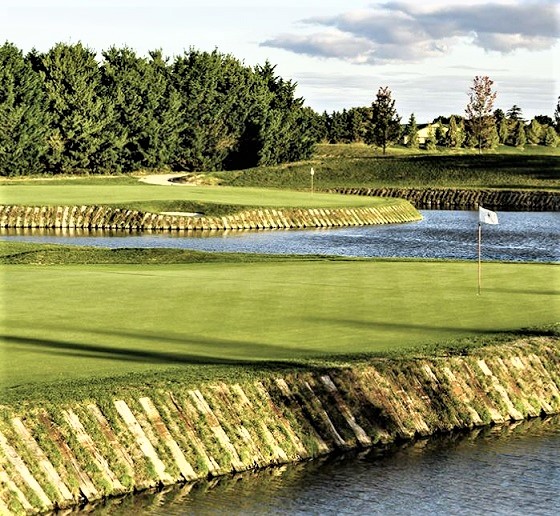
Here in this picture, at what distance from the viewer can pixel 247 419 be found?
15.9 meters

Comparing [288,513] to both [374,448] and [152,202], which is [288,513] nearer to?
[374,448]

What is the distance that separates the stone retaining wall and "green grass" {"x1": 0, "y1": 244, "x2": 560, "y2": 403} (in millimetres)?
73143

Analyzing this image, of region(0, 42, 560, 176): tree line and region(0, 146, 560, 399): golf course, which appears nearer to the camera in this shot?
region(0, 146, 560, 399): golf course

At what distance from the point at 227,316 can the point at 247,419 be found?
548cm

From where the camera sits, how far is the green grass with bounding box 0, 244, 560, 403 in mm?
16922

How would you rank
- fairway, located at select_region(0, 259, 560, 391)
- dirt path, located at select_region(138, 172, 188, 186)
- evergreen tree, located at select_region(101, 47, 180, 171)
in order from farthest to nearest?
1. evergreen tree, located at select_region(101, 47, 180, 171)
2. dirt path, located at select_region(138, 172, 188, 186)
3. fairway, located at select_region(0, 259, 560, 391)

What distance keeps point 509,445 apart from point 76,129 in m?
94.4

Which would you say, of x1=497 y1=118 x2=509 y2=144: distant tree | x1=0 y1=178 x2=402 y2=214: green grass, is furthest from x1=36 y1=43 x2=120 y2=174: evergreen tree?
x1=497 y1=118 x2=509 y2=144: distant tree

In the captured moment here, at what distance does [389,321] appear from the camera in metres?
21.2

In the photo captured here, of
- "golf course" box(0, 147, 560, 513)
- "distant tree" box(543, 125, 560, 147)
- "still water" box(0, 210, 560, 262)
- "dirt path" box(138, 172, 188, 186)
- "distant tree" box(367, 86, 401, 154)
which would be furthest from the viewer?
"distant tree" box(543, 125, 560, 147)

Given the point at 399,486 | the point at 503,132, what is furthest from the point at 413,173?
the point at 399,486

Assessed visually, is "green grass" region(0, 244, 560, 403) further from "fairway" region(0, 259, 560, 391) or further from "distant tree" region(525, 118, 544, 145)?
"distant tree" region(525, 118, 544, 145)

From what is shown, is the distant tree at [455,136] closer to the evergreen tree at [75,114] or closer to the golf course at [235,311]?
the evergreen tree at [75,114]

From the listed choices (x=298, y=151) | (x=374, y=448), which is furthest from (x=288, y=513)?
(x=298, y=151)
